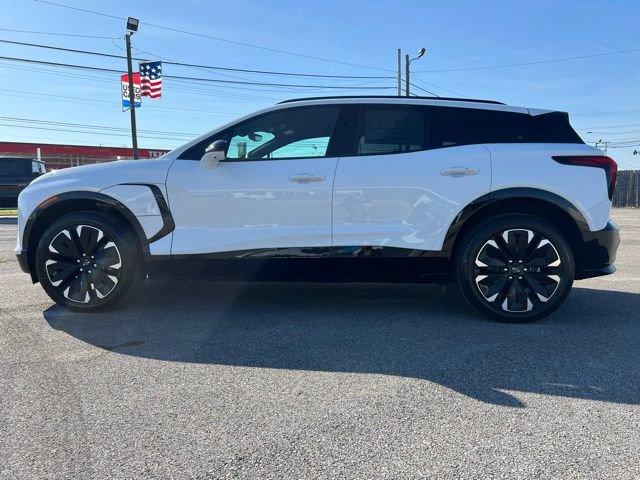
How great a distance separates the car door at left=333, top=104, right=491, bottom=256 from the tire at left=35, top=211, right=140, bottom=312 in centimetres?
180

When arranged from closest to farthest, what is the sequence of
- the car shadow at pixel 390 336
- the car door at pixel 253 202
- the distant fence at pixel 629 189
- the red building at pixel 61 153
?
the car shadow at pixel 390 336 → the car door at pixel 253 202 → the distant fence at pixel 629 189 → the red building at pixel 61 153

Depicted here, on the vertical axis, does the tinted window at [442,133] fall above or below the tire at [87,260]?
above

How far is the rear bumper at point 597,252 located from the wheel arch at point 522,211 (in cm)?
7

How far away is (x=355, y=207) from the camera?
4426mm

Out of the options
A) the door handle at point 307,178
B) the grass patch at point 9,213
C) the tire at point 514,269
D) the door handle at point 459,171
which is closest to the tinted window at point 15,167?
the grass patch at point 9,213

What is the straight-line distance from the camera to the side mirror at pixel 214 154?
436 centimetres

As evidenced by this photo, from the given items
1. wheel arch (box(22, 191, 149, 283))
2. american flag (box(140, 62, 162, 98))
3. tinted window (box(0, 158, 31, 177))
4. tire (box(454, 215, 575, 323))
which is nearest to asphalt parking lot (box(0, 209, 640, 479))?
tire (box(454, 215, 575, 323))

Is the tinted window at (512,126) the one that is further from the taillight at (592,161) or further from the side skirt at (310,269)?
the side skirt at (310,269)

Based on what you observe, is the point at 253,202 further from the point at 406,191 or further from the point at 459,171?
the point at 459,171

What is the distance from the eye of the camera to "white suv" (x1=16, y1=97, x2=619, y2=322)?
4.39 meters

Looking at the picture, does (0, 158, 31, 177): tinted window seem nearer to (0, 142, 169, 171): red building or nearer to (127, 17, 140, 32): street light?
(127, 17, 140, 32): street light

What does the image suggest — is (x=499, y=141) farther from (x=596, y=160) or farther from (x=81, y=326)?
(x=81, y=326)

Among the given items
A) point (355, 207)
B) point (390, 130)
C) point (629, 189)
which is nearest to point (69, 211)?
point (355, 207)

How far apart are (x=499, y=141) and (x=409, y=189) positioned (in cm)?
87
